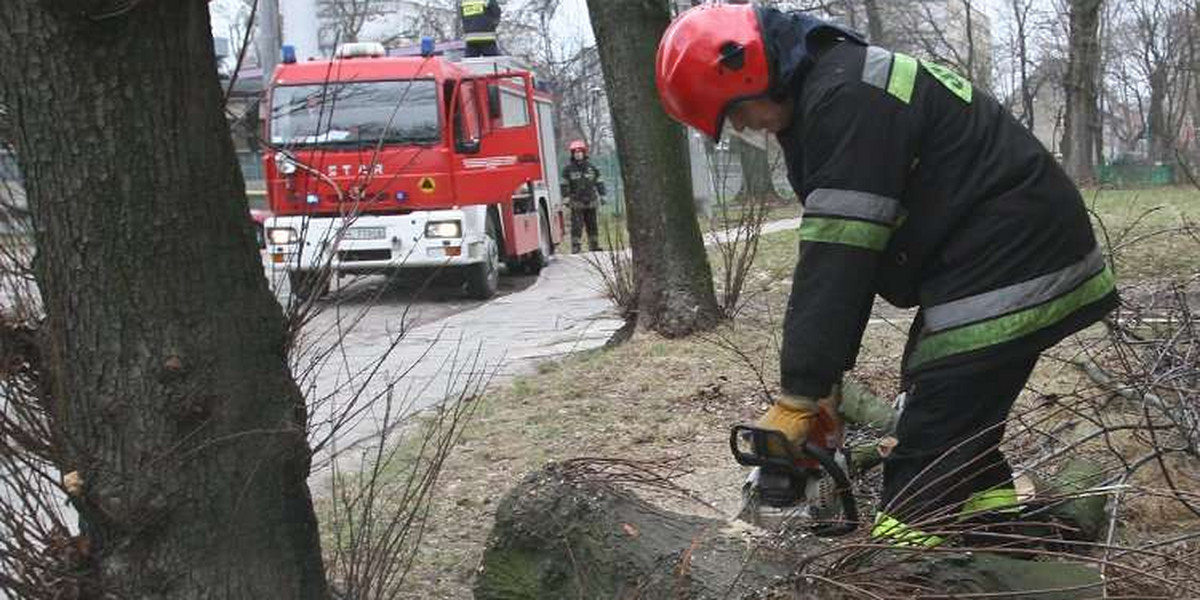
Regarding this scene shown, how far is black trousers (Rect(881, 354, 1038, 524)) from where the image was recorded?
263cm

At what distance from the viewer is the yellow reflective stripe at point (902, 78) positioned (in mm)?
2512

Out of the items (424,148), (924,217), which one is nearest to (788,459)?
(924,217)

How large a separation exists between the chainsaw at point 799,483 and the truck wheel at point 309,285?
105 cm

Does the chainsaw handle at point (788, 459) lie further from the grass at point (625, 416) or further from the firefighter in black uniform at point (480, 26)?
the firefighter in black uniform at point (480, 26)

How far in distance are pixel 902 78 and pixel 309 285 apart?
4.85ft

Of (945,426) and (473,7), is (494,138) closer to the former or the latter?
(473,7)

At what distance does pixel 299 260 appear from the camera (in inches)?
116

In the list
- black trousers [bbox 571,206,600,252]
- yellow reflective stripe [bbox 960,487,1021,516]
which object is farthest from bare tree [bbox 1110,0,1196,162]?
yellow reflective stripe [bbox 960,487,1021,516]

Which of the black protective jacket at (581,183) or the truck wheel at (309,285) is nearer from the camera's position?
the truck wheel at (309,285)

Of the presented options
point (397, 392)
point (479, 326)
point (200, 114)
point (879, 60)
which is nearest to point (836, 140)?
point (879, 60)

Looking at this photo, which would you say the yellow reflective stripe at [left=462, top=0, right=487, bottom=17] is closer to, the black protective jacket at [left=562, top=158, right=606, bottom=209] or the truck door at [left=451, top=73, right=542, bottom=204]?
the truck door at [left=451, top=73, right=542, bottom=204]

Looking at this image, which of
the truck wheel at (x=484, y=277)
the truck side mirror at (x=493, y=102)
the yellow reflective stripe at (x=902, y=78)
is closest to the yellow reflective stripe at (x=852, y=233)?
the yellow reflective stripe at (x=902, y=78)

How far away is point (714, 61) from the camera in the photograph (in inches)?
104

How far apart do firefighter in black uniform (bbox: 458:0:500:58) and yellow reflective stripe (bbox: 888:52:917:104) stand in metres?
12.4
